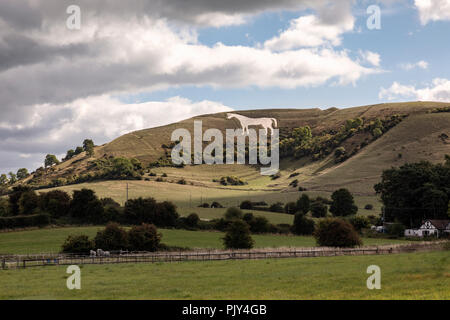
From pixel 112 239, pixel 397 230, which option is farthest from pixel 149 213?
pixel 397 230

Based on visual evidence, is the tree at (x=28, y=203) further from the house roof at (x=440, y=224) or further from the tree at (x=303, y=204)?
Result: the house roof at (x=440, y=224)

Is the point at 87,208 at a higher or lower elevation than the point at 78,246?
higher

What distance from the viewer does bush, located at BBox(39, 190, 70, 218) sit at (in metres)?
95.0

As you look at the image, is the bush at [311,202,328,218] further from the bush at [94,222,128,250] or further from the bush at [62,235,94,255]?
the bush at [62,235,94,255]

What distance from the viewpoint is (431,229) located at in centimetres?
9506

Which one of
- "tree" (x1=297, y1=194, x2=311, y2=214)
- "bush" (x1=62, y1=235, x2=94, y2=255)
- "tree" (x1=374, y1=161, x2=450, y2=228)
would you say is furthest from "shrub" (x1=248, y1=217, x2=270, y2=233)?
"bush" (x1=62, y1=235, x2=94, y2=255)

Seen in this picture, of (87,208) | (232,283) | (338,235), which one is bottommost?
(338,235)

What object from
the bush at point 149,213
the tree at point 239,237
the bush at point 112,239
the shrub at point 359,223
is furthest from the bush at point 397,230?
the bush at point 112,239

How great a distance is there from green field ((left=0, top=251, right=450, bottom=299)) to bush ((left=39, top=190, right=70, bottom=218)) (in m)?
52.2

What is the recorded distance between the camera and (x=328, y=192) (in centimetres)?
15600

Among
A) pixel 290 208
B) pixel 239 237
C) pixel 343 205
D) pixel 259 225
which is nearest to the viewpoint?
pixel 239 237

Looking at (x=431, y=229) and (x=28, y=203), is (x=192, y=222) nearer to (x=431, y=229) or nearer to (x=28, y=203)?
(x=28, y=203)

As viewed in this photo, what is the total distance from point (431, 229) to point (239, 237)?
45050mm
